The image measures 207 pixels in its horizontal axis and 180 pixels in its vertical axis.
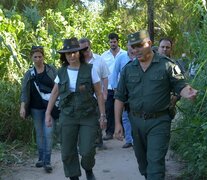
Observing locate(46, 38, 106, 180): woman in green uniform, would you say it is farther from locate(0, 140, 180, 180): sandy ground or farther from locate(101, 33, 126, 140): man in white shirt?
locate(101, 33, 126, 140): man in white shirt

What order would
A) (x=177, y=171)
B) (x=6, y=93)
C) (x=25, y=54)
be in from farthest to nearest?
(x=25, y=54) → (x=6, y=93) → (x=177, y=171)

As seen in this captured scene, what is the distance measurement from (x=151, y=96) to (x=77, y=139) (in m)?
1.29

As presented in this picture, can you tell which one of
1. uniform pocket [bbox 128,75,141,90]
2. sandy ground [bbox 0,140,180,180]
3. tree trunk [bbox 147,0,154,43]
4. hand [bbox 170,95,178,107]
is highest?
tree trunk [bbox 147,0,154,43]

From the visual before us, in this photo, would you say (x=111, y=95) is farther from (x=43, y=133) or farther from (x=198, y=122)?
(x=198, y=122)

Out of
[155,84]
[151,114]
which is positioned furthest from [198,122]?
[155,84]

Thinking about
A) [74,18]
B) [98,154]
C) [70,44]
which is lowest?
[98,154]

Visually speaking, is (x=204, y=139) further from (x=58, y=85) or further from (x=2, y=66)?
(x=2, y=66)

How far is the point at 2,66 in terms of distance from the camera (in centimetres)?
906

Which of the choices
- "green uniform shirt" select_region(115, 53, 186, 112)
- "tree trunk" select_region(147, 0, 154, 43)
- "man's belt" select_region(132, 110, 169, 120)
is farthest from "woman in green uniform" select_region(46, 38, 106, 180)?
"tree trunk" select_region(147, 0, 154, 43)

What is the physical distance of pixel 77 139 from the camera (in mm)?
5621

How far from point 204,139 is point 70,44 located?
205 centimetres

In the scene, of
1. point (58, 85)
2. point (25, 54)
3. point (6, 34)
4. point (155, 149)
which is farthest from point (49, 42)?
point (155, 149)

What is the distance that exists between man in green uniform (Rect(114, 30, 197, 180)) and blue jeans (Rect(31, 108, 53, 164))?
2005 mm

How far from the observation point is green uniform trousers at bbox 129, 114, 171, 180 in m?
4.62
